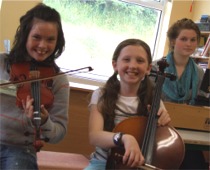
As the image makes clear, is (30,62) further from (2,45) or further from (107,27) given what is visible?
(107,27)

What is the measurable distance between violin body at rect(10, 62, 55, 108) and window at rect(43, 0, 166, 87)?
1.71 m

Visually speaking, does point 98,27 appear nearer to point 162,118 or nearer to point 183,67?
point 183,67

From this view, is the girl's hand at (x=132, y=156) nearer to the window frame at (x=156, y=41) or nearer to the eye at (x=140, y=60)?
the eye at (x=140, y=60)

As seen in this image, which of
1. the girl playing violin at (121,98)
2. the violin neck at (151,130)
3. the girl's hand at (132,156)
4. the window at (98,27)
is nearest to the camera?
the girl's hand at (132,156)

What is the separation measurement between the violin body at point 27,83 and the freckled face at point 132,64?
29 centimetres

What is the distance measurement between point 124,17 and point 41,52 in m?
1.99

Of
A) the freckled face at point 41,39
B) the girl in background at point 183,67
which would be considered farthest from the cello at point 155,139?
the girl in background at point 183,67

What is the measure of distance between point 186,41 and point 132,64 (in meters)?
0.69

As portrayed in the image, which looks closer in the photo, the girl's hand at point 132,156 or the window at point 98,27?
the girl's hand at point 132,156

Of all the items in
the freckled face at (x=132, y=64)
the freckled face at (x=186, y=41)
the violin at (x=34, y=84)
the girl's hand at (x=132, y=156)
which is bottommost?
the girl's hand at (x=132, y=156)

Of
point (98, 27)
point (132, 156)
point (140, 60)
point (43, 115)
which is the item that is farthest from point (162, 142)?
point (98, 27)

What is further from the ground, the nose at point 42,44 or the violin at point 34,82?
the nose at point 42,44

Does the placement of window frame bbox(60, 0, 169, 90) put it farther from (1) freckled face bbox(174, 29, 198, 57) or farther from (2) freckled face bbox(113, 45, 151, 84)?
(2) freckled face bbox(113, 45, 151, 84)

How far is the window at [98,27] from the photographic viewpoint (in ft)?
9.30
